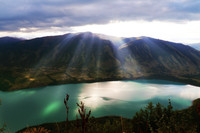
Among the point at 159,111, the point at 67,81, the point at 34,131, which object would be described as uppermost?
the point at 34,131

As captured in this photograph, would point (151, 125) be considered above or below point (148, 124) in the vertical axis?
below

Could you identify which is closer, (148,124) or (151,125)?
(148,124)

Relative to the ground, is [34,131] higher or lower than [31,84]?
higher

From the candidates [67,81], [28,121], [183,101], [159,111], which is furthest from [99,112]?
[67,81]

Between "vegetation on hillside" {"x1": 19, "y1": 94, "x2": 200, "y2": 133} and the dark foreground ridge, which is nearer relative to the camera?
"vegetation on hillside" {"x1": 19, "y1": 94, "x2": 200, "y2": 133}

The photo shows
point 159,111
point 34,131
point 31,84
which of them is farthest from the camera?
point 31,84

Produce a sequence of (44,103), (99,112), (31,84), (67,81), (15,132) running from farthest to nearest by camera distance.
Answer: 1. (67,81)
2. (31,84)
3. (44,103)
4. (99,112)
5. (15,132)

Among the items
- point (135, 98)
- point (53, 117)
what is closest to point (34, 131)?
point (53, 117)

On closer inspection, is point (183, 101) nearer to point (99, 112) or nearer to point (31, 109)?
point (99, 112)

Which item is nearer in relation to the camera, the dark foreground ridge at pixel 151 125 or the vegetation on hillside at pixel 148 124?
the vegetation on hillside at pixel 148 124

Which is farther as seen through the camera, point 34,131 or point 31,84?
point 31,84
